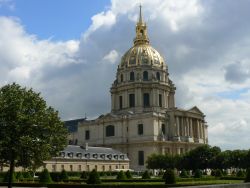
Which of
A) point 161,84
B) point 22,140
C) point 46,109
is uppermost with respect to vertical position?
point 161,84

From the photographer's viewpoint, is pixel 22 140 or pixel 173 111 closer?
pixel 22 140

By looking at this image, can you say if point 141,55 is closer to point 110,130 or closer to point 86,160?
point 110,130

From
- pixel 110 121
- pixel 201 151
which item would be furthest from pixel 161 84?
pixel 201 151

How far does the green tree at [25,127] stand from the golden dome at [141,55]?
7298 centimetres

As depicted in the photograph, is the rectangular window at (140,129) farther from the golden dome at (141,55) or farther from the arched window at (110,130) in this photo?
the golden dome at (141,55)

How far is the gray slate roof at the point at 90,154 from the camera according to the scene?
7866 centimetres

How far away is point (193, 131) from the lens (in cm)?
10425

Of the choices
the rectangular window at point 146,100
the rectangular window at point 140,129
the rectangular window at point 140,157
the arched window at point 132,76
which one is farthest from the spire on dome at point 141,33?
the rectangular window at point 140,157

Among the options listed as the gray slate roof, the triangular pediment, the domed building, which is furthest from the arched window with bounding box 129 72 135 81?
the gray slate roof

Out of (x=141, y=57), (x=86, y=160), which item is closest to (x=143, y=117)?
(x=141, y=57)

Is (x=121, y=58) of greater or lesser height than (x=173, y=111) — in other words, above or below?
above

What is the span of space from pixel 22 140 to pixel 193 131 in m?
76.3

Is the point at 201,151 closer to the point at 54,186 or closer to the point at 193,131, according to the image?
the point at 193,131

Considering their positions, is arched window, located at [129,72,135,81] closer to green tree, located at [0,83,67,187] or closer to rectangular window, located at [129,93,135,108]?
rectangular window, located at [129,93,135,108]
